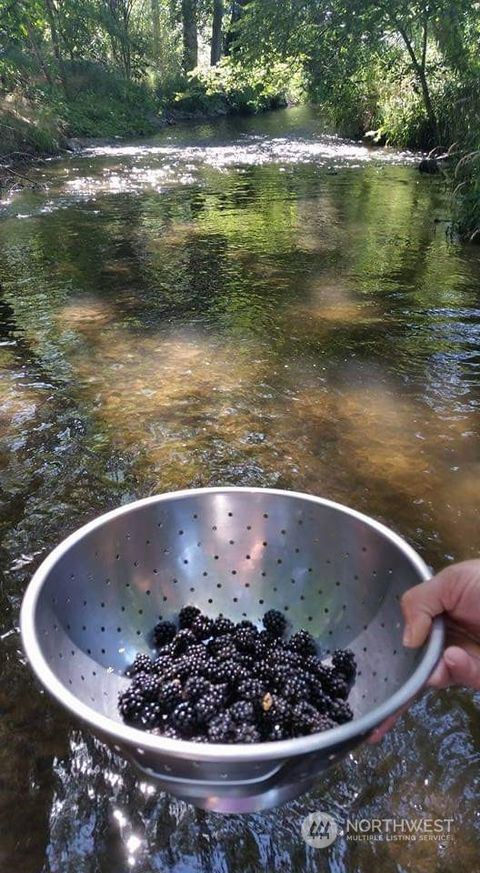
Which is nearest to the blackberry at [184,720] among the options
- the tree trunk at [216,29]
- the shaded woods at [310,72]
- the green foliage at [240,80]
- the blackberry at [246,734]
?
the blackberry at [246,734]

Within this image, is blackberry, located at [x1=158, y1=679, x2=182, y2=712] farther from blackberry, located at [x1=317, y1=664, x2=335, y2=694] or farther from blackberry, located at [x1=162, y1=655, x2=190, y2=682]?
blackberry, located at [x1=317, y1=664, x2=335, y2=694]

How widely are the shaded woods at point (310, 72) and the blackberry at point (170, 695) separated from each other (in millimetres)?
6048

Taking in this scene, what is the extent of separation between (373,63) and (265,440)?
13.0 metres

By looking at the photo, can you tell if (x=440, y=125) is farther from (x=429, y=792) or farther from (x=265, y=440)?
(x=429, y=792)

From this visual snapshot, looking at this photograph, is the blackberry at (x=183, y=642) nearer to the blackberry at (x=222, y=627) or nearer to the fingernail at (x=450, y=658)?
the blackberry at (x=222, y=627)

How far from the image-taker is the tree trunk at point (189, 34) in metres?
26.0

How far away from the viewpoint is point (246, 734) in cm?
129

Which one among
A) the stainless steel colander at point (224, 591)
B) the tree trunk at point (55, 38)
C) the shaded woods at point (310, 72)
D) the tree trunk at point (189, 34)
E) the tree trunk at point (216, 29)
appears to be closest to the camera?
the stainless steel colander at point (224, 591)

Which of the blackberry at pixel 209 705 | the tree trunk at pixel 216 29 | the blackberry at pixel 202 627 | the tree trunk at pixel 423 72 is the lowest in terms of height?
the blackberry at pixel 202 627

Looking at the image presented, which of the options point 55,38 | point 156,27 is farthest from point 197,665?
point 156,27

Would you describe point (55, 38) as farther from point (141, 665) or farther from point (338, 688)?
point (338, 688)

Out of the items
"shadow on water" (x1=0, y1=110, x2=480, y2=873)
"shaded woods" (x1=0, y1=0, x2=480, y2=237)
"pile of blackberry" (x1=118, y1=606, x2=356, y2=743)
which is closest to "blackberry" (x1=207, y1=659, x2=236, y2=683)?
"pile of blackberry" (x1=118, y1=606, x2=356, y2=743)

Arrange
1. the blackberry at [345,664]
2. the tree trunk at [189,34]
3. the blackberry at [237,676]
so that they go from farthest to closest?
the tree trunk at [189,34] → the blackberry at [345,664] → the blackberry at [237,676]

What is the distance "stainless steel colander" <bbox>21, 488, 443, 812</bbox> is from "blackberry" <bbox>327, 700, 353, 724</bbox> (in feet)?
0.09
